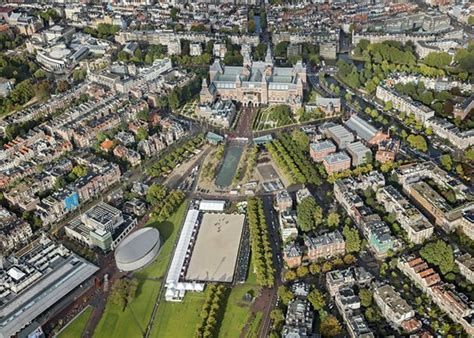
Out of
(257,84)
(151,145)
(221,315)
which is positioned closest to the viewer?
(221,315)

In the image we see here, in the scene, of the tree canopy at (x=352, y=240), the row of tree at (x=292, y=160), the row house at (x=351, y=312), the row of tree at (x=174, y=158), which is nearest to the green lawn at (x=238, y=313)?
the row house at (x=351, y=312)

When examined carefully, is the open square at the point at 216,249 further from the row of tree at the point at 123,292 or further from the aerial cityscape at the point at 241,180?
the row of tree at the point at 123,292

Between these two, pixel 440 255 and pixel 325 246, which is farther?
pixel 325 246

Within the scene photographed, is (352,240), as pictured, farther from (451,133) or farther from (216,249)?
(451,133)

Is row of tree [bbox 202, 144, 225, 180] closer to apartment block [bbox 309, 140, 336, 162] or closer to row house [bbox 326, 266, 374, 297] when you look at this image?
apartment block [bbox 309, 140, 336, 162]

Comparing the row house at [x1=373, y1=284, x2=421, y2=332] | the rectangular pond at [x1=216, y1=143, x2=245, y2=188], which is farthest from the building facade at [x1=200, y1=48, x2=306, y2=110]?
the row house at [x1=373, y1=284, x2=421, y2=332]

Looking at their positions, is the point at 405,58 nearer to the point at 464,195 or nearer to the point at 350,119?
the point at 350,119

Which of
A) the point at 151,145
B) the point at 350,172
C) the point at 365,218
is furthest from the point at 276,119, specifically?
the point at 365,218
